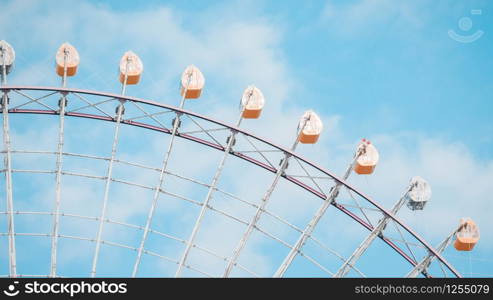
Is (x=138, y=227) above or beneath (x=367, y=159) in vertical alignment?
beneath

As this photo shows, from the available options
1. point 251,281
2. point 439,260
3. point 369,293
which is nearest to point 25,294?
point 251,281

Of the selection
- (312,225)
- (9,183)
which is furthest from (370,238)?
(9,183)

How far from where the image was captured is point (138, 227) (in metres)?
39.7

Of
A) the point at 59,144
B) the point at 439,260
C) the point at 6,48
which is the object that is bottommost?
the point at 439,260

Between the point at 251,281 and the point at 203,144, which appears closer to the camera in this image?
the point at 251,281

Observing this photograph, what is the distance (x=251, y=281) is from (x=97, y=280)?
15.4ft

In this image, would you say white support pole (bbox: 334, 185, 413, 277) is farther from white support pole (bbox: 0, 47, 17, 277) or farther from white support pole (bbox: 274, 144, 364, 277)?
white support pole (bbox: 0, 47, 17, 277)

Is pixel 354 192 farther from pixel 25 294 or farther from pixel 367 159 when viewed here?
pixel 25 294

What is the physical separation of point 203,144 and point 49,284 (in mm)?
15967

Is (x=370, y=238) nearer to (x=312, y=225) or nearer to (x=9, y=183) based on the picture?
(x=312, y=225)

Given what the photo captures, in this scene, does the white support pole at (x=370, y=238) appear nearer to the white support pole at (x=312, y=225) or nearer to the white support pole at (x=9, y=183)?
the white support pole at (x=312, y=225)

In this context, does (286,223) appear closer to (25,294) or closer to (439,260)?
(439,260)

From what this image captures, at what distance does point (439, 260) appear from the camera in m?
39.1

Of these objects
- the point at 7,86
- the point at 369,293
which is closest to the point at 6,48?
the point at 7,86
